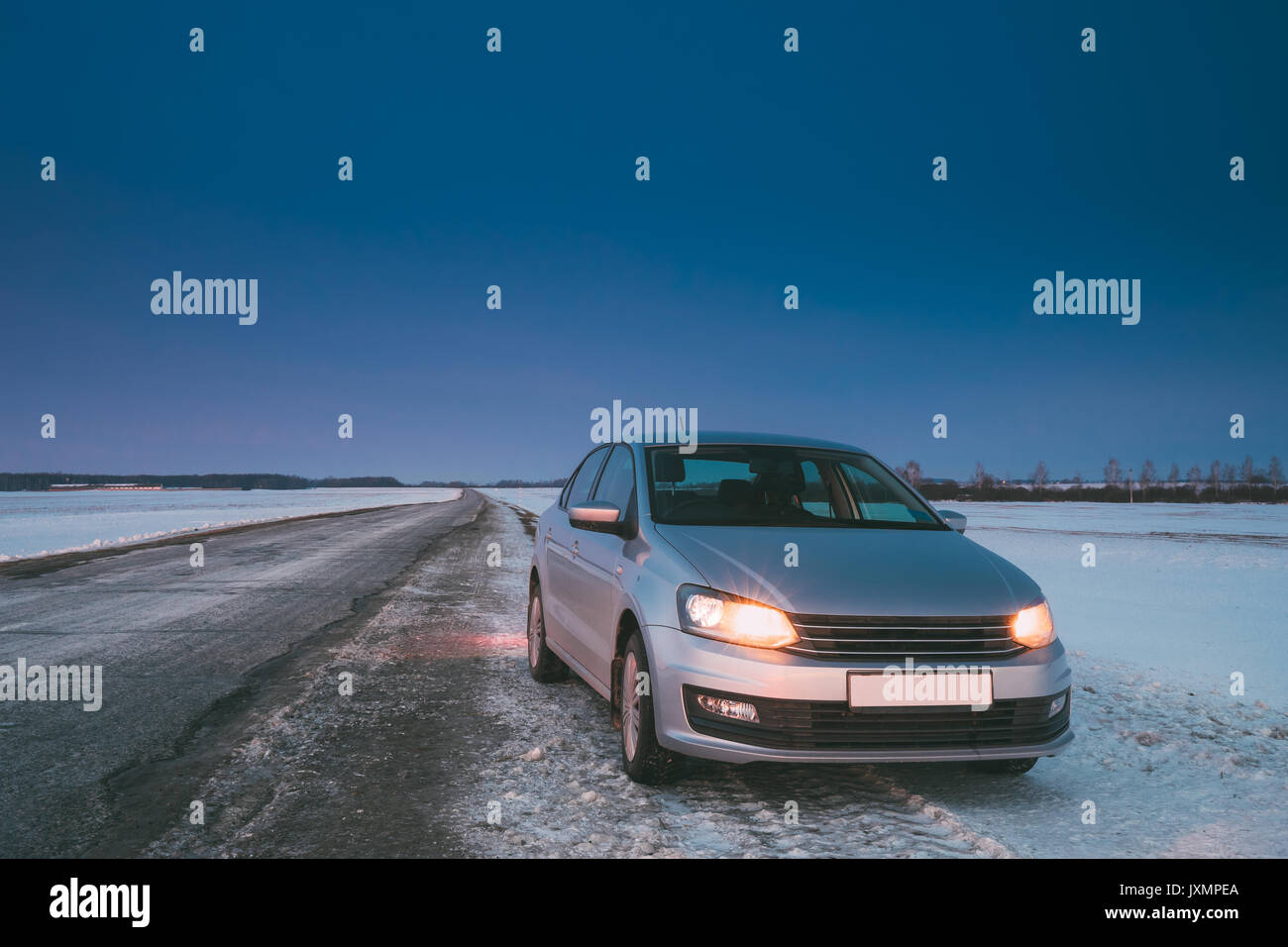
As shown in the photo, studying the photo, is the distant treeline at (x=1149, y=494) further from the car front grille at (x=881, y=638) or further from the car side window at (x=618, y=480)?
the car front grille at (x=881, y=638)

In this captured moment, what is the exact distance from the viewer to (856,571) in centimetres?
386

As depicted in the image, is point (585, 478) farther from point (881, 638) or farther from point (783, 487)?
point (881, 638)

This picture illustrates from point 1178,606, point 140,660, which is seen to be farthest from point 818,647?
point 1178,606

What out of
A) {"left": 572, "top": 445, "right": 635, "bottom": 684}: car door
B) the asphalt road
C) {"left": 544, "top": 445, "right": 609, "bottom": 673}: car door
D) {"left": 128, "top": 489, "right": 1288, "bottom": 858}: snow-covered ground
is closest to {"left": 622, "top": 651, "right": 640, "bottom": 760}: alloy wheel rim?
{"left": 128, "top": 489, "right": 1288, "bottom": 858}: snow-covered ground

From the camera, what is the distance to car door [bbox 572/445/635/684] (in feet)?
15.1

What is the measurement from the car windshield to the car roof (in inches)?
1.6

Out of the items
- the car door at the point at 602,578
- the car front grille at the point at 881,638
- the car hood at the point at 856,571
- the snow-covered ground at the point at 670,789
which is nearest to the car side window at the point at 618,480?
the car door at the point at 602,578

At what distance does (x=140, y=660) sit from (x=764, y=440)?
202 inches

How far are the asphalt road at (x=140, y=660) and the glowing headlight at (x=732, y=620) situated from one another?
2.26 metres

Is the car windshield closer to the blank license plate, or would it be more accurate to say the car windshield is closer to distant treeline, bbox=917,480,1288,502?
the blank license plate

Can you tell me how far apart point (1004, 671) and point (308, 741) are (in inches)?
138

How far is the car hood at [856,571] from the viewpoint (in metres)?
3.62

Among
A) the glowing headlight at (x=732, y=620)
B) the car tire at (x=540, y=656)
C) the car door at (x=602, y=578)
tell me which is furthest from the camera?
the car tire at (x=540, y=656)
